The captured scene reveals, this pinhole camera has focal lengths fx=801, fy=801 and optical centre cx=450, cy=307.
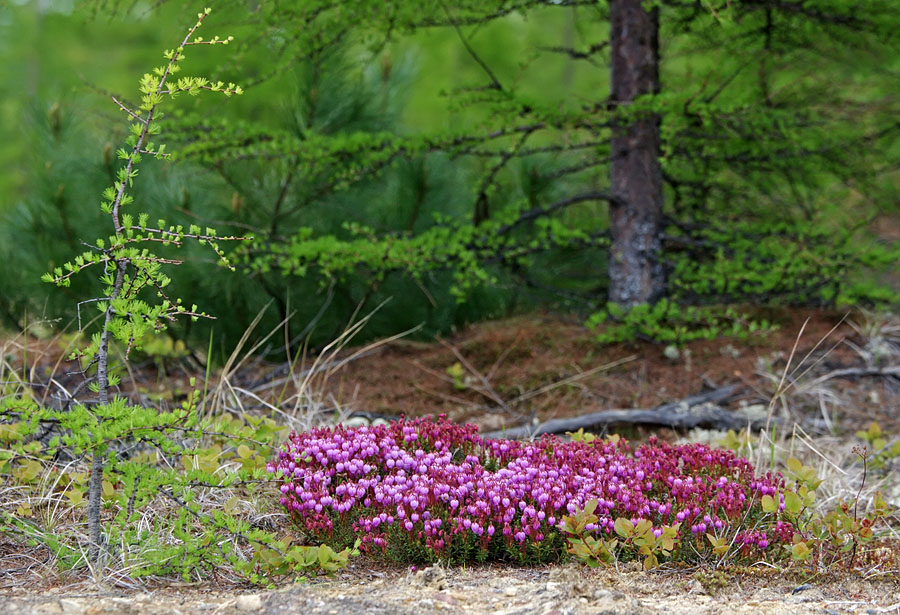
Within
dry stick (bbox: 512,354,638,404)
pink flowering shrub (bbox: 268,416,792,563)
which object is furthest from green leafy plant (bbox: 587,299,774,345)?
pink flowering shrub (bbox: 268,416,792,563)

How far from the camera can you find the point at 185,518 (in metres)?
2.51

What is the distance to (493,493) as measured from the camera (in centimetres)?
278

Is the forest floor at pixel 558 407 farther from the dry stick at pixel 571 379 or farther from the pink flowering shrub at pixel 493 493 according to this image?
the pink flowering shrub at pixel 493 493

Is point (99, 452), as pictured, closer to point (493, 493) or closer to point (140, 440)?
point (140, 440)

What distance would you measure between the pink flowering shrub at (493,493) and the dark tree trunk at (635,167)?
2.39m

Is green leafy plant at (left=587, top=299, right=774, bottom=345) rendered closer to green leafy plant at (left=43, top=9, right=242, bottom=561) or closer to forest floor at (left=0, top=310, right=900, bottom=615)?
forest floor at (left=0, top=310, right=900, bottom=615)

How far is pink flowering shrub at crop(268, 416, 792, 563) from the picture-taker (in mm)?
2727

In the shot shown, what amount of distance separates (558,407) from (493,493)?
225 centimetres

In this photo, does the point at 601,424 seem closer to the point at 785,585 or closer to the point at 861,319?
the point at 785,585

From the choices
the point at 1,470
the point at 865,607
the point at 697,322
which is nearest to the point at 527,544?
the point at 865,607

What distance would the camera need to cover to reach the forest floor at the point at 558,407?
240 cm

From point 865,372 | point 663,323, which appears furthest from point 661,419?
point 865,372

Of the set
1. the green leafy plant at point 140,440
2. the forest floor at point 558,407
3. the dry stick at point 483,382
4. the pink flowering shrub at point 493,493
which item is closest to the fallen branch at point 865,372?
the forest floor at point 558,407

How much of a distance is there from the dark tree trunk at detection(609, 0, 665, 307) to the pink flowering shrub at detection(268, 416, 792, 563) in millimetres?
2386
